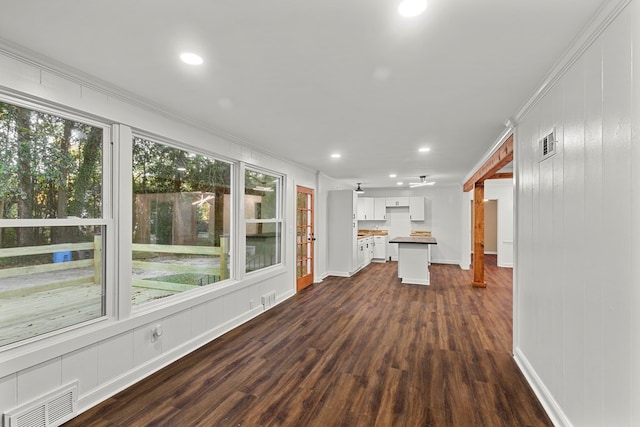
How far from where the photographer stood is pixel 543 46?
173 cm

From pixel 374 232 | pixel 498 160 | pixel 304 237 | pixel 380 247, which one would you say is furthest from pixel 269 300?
pixel 374 232

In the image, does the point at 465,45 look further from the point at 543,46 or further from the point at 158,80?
the point at 158,80

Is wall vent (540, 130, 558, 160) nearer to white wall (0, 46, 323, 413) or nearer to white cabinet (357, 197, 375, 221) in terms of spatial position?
white wall (0, 46, 323, 413)

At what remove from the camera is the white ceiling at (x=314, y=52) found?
56.6 inches

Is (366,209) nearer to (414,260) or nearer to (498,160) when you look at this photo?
(414,260)

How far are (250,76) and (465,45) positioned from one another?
142 centimetres

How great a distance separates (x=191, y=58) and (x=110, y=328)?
2.12 metres

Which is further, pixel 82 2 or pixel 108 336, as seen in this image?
pixel 108 336

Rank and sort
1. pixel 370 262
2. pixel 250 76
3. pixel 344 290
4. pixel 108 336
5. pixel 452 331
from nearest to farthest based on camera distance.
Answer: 1. pixel 250 76
2. pixel 108 336
3. pixel 452 331
4. pixel 344 290
5. pixel 370 262

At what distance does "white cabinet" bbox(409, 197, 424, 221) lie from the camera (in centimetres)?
920

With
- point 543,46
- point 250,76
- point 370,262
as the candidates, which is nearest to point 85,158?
point 250,76

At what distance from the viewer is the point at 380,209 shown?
32.2ft

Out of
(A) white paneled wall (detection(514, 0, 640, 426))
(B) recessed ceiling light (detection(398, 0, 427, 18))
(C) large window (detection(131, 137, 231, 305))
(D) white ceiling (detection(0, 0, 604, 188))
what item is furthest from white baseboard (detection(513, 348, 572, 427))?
(C) large window (detection(131, 137, 231, 305))

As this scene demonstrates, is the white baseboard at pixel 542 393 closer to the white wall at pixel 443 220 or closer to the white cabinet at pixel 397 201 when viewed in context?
the white wall at pixel 443 220
